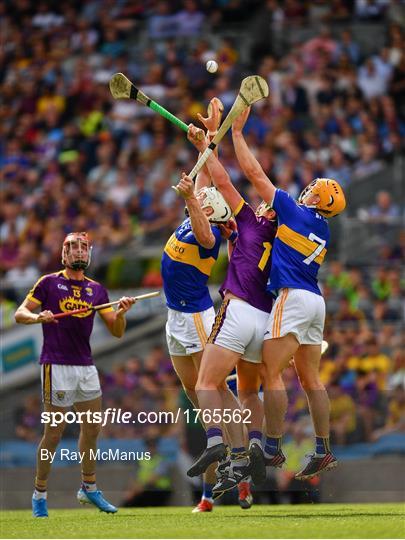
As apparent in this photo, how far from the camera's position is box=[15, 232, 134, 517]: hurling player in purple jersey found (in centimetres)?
1121

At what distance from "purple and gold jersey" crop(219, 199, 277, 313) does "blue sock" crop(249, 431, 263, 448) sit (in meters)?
0.87

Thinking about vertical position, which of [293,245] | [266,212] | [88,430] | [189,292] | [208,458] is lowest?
[88,430]

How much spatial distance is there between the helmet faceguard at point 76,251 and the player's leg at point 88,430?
0.78 metres

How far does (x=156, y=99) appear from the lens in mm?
20188

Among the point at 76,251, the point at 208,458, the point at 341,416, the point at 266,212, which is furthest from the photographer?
the point at 341,416

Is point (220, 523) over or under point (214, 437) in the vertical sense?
under

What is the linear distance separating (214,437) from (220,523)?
727 millimetres

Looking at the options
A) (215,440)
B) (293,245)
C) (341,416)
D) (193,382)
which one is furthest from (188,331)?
(341,416)

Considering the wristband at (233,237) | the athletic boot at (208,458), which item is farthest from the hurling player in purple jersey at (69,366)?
the athletic boot at (208,458)

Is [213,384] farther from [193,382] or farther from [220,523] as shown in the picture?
[220,523]

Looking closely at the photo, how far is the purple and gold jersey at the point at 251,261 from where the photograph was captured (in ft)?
34.6

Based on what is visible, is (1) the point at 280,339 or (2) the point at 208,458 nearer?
(2) the point at 208,458

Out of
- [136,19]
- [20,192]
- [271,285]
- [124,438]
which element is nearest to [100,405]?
[124,438]

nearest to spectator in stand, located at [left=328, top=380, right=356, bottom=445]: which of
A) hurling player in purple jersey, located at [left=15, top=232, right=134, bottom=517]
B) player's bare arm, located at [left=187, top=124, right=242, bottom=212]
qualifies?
hurling player in purple jersey, located at [left=15, top=232, right=134, bottom=517]
